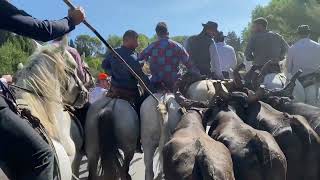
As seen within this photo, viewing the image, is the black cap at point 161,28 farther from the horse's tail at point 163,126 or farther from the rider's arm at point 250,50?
the rider's arm at point 250,50

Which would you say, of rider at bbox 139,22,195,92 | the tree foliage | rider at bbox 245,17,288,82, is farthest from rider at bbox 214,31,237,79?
the tree foliage

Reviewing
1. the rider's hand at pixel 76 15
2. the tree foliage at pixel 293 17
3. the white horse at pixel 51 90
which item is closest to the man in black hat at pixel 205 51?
the white horse at pixel 51 90

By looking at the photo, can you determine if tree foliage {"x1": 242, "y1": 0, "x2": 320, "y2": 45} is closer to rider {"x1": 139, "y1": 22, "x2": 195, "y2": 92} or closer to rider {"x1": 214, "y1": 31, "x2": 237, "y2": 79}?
rider {"x1": 214, "y1": 31, "x2": 237, "y2": 79}

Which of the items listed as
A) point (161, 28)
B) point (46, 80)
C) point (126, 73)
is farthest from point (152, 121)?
point (46, 80)

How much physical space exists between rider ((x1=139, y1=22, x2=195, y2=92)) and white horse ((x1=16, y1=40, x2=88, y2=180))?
8.74 feet

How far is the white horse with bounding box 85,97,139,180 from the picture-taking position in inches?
284

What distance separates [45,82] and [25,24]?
1292mm

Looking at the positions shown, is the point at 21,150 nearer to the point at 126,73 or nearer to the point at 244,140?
the point at 244,140

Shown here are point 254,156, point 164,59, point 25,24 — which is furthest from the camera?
point 164,59

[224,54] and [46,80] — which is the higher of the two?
[46,80]

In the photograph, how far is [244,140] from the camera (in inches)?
209

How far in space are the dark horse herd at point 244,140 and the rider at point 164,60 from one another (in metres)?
0.94

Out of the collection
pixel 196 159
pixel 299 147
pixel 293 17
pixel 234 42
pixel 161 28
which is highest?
pixel 161 28

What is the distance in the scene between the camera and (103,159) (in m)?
7.20
